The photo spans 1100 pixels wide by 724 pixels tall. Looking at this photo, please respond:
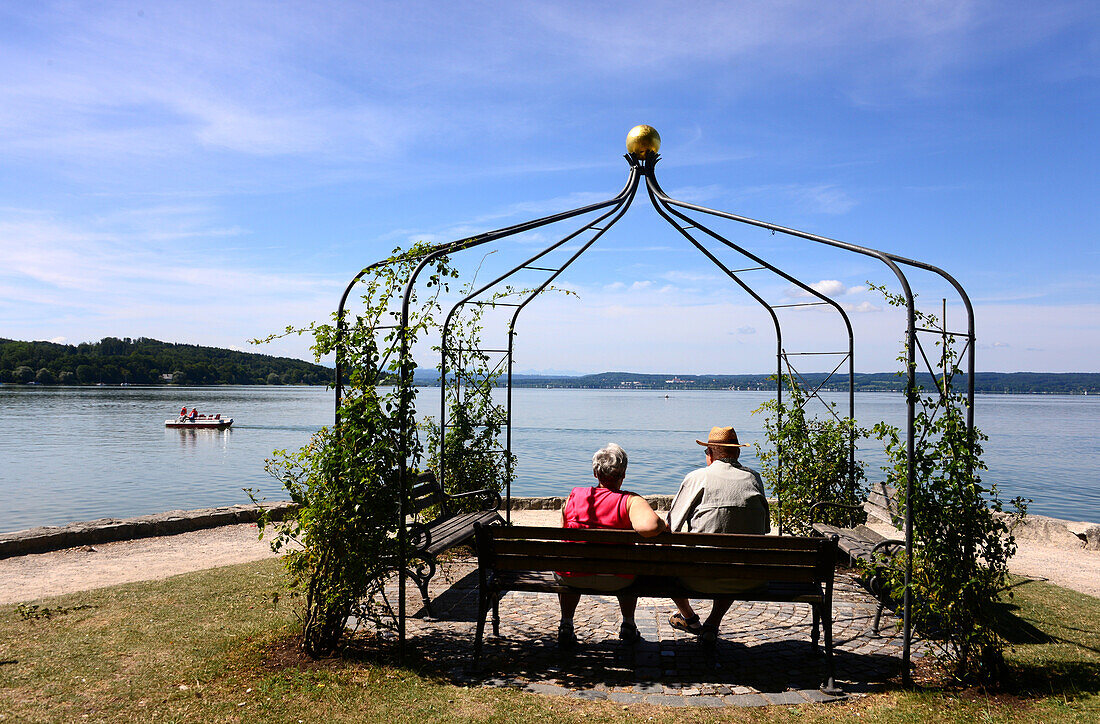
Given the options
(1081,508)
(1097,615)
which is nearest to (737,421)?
(1081,508)

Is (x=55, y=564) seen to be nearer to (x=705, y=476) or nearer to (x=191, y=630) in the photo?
(x=191, y=630)

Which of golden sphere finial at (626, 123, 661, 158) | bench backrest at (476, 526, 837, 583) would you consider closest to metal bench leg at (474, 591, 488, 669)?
bench backrest at (476, 526, 837, 583)

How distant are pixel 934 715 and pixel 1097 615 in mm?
3455

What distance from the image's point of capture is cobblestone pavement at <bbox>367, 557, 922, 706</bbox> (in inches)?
174

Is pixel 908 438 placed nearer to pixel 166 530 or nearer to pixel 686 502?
pixel 686 502

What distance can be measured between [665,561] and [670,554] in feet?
0.21

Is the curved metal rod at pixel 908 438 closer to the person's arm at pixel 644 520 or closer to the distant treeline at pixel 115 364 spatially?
the person's arm at pixel 644 520

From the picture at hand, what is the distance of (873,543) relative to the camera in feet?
21.8

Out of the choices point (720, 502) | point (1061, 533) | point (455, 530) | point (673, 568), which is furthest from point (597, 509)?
point (1061, 533)

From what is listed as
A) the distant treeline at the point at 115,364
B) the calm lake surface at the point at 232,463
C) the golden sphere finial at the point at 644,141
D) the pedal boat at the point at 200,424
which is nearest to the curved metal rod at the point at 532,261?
the golden sphere finial at the point at 644,141

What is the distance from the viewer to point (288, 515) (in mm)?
4953

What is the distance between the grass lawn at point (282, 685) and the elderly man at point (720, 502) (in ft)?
4.24

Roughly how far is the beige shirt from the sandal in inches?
31.2

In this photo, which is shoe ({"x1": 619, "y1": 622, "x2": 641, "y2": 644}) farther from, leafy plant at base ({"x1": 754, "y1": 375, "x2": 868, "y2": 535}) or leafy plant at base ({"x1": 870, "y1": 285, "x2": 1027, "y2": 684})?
leafy plant at base ({"x1": 754, "y1": 375, "x2": 868, "y2": 535})
